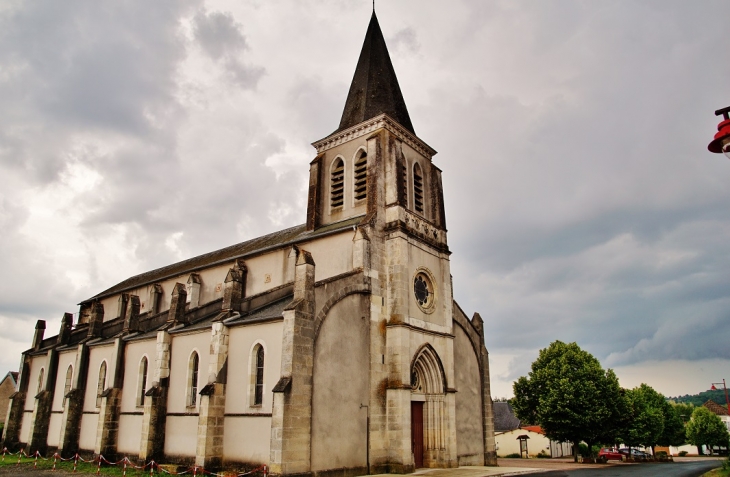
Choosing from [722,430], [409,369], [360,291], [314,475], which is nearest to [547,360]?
[409,369]

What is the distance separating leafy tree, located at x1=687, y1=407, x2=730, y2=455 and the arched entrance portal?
57.0 m

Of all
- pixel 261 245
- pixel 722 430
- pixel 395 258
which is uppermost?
pixel 261 245

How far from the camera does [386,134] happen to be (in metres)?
28.0

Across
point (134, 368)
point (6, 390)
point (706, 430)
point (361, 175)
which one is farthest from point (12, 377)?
point (706, 430)

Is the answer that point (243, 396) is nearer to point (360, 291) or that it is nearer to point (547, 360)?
point (360, 291)

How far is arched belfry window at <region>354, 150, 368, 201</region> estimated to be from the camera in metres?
28.3

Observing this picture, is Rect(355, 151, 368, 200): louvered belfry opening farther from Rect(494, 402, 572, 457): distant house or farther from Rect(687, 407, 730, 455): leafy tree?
Rect(687, 407, 730, 455): leafy tree

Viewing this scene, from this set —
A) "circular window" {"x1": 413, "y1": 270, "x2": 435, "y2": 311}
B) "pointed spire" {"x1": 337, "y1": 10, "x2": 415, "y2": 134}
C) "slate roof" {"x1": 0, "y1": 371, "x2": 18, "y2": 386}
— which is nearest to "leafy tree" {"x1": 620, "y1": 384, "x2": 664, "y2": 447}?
"circular window" {"x1": 413, "y1": 270, "x2": 435, "y2": 311}

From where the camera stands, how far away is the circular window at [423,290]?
2680 cm

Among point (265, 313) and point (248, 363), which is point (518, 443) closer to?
point (265, 313)

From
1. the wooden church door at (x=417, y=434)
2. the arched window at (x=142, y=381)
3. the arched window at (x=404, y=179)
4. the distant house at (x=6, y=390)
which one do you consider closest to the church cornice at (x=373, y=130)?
the arched window at (x=404, y=179)

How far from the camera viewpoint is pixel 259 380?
70.5 ft

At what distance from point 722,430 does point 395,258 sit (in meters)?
64.5

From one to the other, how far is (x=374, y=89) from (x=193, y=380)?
742 inches
